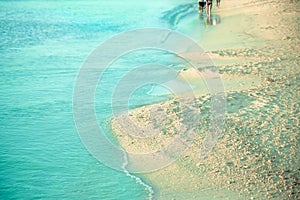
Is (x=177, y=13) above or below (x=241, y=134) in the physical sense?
above

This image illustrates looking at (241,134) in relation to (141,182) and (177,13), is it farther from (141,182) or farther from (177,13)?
(177,13)

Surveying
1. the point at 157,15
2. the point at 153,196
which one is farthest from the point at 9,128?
the point at 157,15

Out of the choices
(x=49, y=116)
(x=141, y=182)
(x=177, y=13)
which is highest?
(x=177, y=13)

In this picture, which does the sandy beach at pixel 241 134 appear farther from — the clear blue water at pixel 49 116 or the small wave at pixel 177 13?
the small wave at pixel 177 13

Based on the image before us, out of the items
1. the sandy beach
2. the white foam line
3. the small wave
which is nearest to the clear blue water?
the white foam line

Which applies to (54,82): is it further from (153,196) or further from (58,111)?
(153,196)

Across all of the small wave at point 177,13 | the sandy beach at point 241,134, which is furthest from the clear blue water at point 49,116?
the sandy beach at point 241,134

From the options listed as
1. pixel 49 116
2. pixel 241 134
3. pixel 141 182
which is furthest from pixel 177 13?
pixel 141 182
